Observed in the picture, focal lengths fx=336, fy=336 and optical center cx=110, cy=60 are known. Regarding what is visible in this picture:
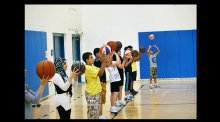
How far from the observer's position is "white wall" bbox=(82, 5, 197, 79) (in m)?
15.9

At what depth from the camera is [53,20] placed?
1248cm

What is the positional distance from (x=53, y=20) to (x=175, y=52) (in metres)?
6.37

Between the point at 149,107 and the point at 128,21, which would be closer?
the point at 149,107

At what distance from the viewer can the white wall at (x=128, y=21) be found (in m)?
15.9

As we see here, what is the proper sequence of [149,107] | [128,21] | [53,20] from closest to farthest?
[149,107] → [53,20] → [128,21]

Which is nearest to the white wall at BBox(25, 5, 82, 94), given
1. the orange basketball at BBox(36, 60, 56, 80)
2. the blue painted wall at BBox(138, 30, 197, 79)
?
the blue painted wall at BBox(138, 30, 197, 79)

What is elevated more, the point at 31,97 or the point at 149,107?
the point at 31,97

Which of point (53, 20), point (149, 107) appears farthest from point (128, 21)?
point (149, 107)

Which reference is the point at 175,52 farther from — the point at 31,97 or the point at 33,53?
the point at 31,97

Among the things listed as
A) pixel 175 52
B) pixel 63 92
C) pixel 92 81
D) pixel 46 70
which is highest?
pixel 175 52

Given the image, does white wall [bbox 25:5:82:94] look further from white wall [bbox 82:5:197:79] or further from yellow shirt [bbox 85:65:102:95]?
yellow shirt [bbox 85:65:102:95]

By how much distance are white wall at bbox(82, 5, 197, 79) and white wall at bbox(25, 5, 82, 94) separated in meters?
0.78
